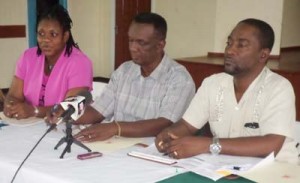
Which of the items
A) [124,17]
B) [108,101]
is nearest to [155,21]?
[108,101]

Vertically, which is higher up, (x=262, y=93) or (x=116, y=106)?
(x=262, y=93)

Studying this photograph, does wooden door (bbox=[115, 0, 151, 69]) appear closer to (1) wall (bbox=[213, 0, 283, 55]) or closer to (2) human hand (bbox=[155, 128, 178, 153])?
(1) wall (bbox=[213, 0, 283, 55])

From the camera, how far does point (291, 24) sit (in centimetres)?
735

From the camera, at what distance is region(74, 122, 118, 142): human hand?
201 cm

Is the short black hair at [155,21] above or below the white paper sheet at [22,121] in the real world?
above

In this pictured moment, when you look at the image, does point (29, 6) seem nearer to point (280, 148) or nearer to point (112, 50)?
point (112, 50)

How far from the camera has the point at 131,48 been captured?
235 centimetres

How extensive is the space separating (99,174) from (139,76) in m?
0.97

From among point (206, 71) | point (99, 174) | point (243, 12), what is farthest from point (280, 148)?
point (243, 12)

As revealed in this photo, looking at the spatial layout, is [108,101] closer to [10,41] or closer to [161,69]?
[161,69]

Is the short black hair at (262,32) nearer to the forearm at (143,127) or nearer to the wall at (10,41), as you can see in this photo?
the forearm at (143,127)

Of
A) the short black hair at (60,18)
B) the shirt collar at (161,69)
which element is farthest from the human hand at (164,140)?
the short black hair at (60,18)

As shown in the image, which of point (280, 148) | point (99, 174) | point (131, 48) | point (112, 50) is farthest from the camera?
point (112, 50)

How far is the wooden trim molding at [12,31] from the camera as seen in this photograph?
22.6 feet
